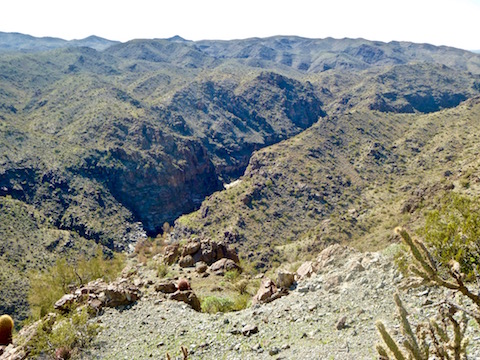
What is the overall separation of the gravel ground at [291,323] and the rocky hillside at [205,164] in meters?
19.8

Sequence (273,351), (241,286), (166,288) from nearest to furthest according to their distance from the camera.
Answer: (273,351), (166,288), (241,286)

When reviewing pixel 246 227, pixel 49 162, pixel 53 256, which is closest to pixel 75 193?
pixel 49 162

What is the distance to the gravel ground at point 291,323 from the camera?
479 inches

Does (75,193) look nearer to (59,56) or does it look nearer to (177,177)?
(177,177)

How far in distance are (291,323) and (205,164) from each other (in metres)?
101

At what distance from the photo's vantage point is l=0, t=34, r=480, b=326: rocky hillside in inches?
2333

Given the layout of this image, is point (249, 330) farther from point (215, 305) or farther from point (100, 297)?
point (100, 297)

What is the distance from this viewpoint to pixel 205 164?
11456 cm

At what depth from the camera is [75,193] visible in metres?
79.6

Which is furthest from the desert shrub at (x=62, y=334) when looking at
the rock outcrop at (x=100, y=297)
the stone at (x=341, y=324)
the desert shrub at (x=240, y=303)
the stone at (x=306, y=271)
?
the stone at (x=306, y=271)

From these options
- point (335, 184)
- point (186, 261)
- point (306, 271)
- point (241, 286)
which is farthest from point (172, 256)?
point (335, 184)

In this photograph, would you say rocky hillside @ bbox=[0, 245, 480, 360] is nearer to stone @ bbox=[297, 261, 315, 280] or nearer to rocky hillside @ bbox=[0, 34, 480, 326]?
stone @ bbox=[297, 261, 315, 280]

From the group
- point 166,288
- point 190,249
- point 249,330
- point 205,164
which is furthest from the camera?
point 205,164

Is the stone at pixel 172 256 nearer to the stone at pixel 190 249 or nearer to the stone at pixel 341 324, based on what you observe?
the stone at pixel 190 249
